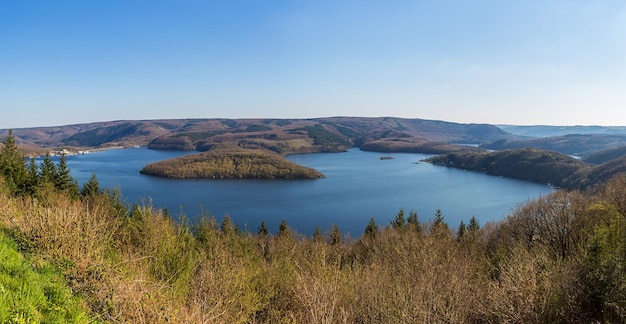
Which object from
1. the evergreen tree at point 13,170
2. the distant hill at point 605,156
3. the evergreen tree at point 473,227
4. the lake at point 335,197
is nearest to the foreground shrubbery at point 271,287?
the evergreen tree at point 13,170

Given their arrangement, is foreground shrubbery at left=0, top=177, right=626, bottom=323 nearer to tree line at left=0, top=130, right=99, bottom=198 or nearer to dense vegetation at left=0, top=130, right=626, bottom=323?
dense vegetation at left=0, top=130, right=626, bottom=323

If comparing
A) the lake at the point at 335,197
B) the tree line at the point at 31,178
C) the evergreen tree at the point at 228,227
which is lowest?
the lake at the point at 335,197

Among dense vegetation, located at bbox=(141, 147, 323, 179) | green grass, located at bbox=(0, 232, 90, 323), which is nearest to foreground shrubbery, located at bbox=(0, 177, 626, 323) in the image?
green grass, located at bbox=(0, 232, 90, 323)

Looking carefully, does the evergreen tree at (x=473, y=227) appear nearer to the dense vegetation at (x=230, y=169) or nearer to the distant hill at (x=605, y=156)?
the dense vegetation at (x=230, y=169)

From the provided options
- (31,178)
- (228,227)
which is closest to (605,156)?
(228,227)

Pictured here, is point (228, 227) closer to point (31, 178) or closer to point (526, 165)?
point (31, 178)

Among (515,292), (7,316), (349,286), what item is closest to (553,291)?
(515,292)

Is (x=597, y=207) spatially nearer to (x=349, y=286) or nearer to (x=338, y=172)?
(x=349, y=286)
